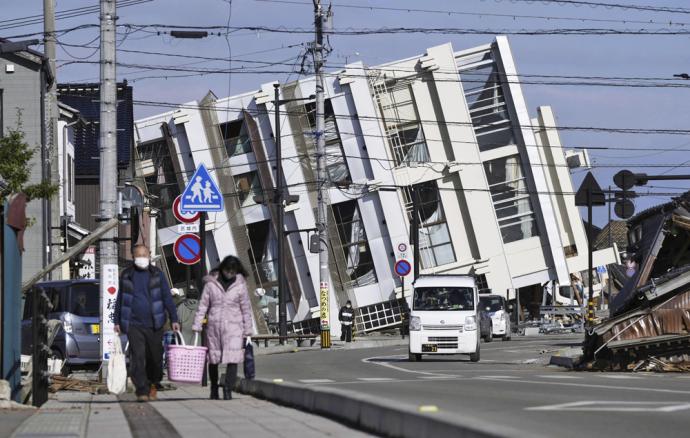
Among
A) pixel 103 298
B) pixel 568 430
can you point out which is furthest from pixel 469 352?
pixel 568 430

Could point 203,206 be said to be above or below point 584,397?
above

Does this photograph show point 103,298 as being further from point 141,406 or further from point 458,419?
point 458,419

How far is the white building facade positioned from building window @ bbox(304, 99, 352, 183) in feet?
0.25

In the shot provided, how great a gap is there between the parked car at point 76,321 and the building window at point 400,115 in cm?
3965

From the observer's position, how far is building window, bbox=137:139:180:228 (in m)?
69.8

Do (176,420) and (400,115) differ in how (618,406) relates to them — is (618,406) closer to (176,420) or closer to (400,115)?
→ (176,420)

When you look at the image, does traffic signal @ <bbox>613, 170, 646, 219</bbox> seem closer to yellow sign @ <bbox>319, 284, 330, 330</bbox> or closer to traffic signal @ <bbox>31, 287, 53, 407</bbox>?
yellow sign @ <bbox>319, 284, 330, 330</bbox>

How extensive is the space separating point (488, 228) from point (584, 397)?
5075cm

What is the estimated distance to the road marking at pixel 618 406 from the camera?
12.9m

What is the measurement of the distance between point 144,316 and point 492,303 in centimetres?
3906

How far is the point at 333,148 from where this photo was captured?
65688mm

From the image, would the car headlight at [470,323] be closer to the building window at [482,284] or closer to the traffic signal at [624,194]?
the traffic signal at [624,194]

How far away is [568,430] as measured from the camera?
418 inches

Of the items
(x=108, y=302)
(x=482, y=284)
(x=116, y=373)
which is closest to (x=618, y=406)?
(x=116, y=373)
